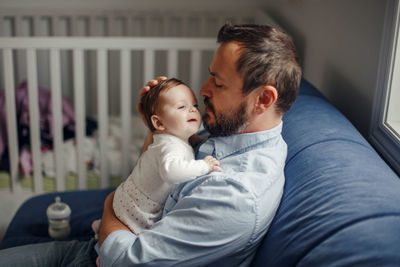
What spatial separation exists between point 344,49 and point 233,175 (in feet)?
2.38

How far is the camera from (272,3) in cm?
267

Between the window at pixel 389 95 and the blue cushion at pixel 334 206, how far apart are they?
0.09 m

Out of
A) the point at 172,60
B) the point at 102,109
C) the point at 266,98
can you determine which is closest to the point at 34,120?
the point at 102,109

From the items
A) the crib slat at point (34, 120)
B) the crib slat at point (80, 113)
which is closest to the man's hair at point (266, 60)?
the crib slat at point (80, 113)

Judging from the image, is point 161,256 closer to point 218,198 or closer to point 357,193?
point 218,198

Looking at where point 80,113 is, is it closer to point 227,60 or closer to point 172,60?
point 172,60

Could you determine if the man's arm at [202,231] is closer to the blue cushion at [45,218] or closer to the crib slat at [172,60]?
the blue cushion at [45,218]

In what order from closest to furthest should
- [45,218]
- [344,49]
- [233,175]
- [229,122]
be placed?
1. [233,175]
2. [229,122]
3. [344,49]
4. [45,218]

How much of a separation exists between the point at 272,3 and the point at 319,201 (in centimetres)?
200

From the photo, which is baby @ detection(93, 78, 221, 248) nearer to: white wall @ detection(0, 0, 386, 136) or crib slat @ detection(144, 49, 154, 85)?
white wall @ detection(0, 0, 386, 136)

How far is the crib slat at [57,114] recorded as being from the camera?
2.13 meters

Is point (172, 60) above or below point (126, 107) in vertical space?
above

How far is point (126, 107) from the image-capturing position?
2246 millimetres

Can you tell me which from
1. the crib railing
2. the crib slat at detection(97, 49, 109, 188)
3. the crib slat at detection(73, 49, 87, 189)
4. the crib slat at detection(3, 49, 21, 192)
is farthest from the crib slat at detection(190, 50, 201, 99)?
the crib slat at detection(3, 49, 21, 192)
